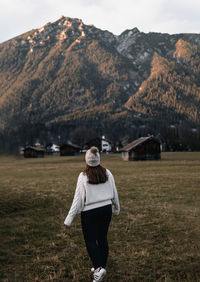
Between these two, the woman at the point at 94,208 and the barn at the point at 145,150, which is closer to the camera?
the woman at the point at 94,208

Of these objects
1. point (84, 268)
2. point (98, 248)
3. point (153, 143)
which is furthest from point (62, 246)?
point (153, 143)

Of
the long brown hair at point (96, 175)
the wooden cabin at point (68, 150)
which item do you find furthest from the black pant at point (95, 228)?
the wooden cabin at point (68, 150)

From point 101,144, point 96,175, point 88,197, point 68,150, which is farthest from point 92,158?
point 101,144

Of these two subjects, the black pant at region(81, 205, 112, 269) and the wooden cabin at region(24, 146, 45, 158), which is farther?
the wooden cabin at region(24, 146, 45, 158)

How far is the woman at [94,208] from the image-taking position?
4.50m

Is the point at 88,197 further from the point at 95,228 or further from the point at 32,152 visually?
the point at 32,152

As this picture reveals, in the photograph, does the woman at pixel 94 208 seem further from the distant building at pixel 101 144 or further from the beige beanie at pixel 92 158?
the distant building at pixel 101 144

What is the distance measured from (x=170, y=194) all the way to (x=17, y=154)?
18.8 metres

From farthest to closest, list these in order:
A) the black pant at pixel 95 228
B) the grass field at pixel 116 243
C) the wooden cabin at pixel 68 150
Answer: the wooden cabin at pixel 68 150, the grass field at pixel 116 243, the black pant at pixel 95 228

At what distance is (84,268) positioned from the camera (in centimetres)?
559

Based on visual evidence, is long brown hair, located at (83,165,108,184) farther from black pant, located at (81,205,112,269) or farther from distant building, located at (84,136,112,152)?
distant building, located at (84,136,112,152)

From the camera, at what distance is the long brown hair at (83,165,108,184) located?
456 centimetres

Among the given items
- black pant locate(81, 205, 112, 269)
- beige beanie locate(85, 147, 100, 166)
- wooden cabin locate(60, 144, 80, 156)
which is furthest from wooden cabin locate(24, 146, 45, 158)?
black pant locate(81, 205, 112, 269)

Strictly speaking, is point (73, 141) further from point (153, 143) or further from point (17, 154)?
point (17, 154)
